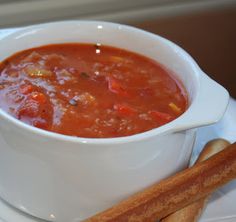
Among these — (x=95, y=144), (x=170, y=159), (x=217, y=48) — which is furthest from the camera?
(x=217, y=48)

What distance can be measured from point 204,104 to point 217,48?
1406 millimetres

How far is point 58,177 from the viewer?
917 mm

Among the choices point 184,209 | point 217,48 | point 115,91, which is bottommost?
point 217,48

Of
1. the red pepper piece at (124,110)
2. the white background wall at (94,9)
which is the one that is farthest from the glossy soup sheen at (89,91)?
the white background wall at (94,9)

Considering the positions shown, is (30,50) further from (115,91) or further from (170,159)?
(170,159)

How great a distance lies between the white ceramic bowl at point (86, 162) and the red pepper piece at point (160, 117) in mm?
64

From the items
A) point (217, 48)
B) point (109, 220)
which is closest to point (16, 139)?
point (109, 220)

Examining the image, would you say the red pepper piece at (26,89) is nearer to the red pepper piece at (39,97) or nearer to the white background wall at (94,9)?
the red pepper piece at (39,97)

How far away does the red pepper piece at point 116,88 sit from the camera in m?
1.10

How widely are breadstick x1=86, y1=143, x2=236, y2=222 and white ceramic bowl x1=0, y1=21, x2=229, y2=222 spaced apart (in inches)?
0.9

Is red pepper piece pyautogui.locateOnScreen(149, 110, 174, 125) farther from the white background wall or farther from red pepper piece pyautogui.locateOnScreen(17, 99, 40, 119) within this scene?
the white background wall

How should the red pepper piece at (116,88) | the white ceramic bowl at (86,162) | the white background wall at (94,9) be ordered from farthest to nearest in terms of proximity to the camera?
the white background wall at (94,9) < the red pepper piece at (116,88) < the white ceramic bowl at (86,162)

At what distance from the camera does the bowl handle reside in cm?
92

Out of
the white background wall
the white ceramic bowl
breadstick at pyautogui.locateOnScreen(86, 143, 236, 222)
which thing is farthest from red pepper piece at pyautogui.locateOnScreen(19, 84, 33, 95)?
the white background wall
